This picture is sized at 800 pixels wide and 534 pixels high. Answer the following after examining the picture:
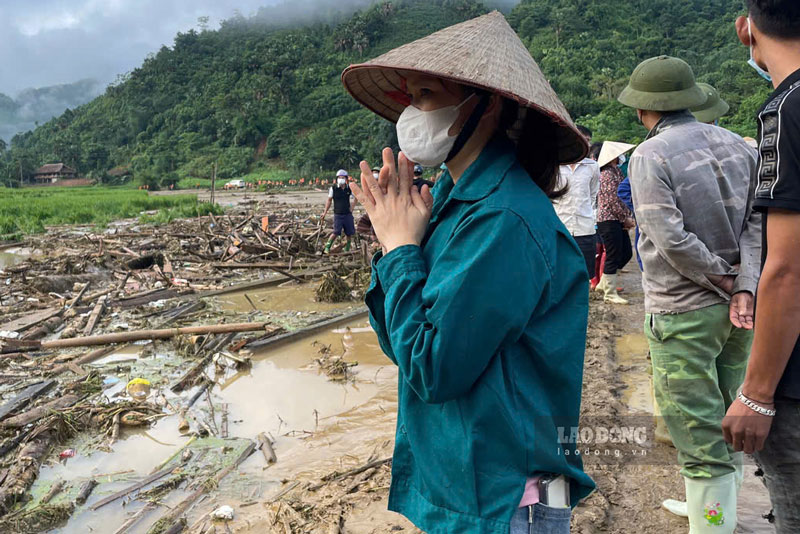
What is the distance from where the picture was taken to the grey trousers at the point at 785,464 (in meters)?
1.47

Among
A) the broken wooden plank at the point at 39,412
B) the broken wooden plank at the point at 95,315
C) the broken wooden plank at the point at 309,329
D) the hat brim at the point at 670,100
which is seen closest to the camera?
the hat brim at the point at 670,100

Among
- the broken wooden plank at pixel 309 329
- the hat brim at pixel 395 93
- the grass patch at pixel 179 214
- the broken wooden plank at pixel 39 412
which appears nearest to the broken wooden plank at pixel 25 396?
the broken wooden plank at pixel 39 412

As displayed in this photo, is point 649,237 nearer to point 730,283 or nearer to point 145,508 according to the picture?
point 730,283

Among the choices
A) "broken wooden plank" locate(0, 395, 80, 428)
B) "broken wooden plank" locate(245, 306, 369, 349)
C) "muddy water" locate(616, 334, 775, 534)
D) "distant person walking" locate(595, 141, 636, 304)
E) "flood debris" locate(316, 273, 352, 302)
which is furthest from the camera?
"flood debris" locate(316, 273, 352, 302)

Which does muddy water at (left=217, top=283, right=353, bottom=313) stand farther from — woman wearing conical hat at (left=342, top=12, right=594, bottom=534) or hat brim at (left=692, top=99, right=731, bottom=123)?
woman wearing conical hat at (left=342, top=12, right=594, bottom=534)

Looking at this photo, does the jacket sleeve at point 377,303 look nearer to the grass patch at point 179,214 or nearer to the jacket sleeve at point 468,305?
the jacket sleeve at point 468,305

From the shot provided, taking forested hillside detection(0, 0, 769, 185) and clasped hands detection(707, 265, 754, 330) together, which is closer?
clasped hands detection(707, 265, 754, 330)

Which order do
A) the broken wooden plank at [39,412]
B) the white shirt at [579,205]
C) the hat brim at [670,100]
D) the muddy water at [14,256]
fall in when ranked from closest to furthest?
1. the hat brim at [670,100]
2. the broken wooden plank at [39,412]
3. the white shirt at [579,205]
4. the muddy water at [14,256]

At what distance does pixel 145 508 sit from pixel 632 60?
177 ft

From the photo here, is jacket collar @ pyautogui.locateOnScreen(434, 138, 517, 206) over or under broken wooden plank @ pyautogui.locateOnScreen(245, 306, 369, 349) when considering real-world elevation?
over

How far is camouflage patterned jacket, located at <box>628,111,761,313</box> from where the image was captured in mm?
2447

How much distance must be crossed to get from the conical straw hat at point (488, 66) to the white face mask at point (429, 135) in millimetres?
103

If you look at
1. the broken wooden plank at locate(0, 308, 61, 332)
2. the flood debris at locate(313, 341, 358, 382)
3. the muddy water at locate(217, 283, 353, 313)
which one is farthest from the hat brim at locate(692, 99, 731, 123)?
the broken wooden plank at locate(0, 308, 61, 332)

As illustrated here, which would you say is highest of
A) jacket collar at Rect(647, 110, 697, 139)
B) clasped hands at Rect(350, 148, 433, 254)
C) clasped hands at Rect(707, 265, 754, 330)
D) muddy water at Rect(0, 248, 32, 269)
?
jacket collar at Rect(647, 110, 697, 139)
